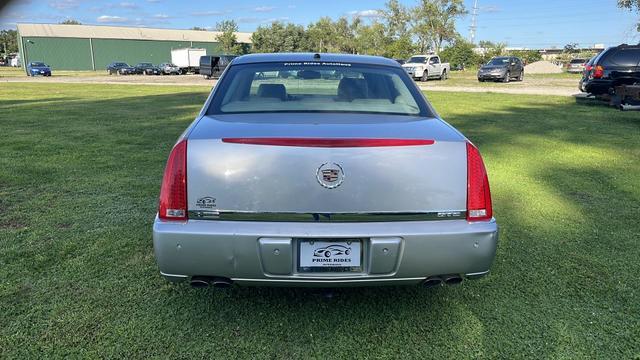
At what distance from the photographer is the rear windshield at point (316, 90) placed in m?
3.29

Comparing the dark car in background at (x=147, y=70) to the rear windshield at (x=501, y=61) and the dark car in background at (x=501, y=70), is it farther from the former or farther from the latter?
the rear windshield at (x=501, y=61)

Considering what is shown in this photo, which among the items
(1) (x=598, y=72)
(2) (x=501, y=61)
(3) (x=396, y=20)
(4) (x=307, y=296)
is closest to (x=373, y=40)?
(3) (x=396, y=20)

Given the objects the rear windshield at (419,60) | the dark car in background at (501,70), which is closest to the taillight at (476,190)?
the dark car in background at (501,70)

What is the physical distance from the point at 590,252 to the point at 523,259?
0.56m

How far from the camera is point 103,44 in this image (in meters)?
78.1

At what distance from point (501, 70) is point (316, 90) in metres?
28.2

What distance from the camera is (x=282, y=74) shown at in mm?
3639

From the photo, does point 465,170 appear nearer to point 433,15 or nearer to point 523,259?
point 523,259

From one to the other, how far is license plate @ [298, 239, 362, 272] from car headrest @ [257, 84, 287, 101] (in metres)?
1.31

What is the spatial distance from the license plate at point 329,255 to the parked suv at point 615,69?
522 inches

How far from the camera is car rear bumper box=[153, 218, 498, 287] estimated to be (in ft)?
8.07

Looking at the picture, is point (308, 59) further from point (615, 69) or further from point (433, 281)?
point (615, 69)

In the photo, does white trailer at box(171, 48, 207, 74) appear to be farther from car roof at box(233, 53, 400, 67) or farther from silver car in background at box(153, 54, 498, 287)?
silver car in background at box(153, 54, 498, 287)

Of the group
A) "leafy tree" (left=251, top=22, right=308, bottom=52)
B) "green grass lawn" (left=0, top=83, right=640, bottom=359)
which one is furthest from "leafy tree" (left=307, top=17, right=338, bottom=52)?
"green grass lawn" (left=0, top=83, right=640, bottom=359)
